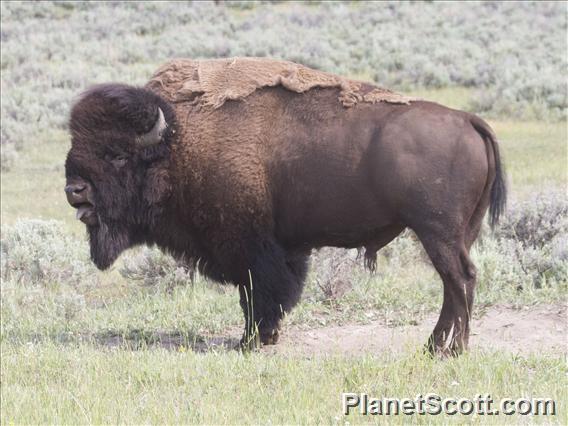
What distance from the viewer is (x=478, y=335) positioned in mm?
7098

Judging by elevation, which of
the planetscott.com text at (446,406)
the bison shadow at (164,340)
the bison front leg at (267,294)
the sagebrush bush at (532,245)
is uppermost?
the planetscott.com text at (446,406)

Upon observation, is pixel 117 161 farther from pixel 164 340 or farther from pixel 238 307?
pixel 238 307

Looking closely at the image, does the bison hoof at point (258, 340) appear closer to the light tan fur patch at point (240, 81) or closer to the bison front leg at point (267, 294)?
the bison front leg at point (267, 294)

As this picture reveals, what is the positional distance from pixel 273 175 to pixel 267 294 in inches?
33.9

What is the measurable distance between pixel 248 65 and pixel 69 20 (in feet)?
97.6

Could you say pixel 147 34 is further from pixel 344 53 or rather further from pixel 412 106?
pixel 412 106

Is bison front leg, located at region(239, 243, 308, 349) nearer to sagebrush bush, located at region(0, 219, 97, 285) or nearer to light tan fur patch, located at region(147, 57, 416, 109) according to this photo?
light tan fur patch, located at region(147, 57, 416, 109)

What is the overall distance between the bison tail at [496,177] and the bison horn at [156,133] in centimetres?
219

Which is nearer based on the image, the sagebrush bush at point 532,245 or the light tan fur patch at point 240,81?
the light tan fur patch at point 240,81

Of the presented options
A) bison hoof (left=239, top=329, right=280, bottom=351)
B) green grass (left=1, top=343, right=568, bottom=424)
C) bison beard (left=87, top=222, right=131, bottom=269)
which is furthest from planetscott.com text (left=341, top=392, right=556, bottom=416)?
Result: bison beard (left=87, top=222, right=131, bottom=269)

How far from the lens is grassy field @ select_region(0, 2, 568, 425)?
16.9 feet

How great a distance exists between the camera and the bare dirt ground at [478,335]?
264 inches

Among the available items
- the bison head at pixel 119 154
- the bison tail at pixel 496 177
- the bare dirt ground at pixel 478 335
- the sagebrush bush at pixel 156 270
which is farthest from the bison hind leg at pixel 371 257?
the sagebrush bush at pixel 156 270

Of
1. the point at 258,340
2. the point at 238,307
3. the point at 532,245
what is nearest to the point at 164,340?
the point at 238,307
